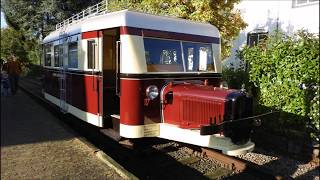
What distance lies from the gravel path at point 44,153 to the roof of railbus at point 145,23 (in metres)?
2.38

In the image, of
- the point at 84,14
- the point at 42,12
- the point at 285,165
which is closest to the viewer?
the point at 285,165

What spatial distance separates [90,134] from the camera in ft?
33.6

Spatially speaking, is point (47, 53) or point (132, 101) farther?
point (47, 53)

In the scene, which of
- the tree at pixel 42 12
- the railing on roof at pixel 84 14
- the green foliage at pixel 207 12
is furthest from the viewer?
the tree at pixel 42 12

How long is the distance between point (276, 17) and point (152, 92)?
817 centimetres

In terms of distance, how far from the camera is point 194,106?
6.86 metres

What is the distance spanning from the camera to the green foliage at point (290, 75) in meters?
8.17

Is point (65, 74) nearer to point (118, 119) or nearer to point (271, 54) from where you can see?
point (118, 119)

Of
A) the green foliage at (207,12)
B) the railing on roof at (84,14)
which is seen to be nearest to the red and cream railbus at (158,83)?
the railing on roof at (84,14)

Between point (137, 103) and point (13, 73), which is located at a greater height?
point (13, 73)

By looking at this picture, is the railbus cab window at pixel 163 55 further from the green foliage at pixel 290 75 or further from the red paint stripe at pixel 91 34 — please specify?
the green foliage at pixel 290 75

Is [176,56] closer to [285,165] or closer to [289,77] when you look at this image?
[289,77]

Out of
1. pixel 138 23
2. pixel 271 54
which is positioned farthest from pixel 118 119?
pixel 271 54

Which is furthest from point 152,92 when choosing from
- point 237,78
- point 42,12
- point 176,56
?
point 42,12
